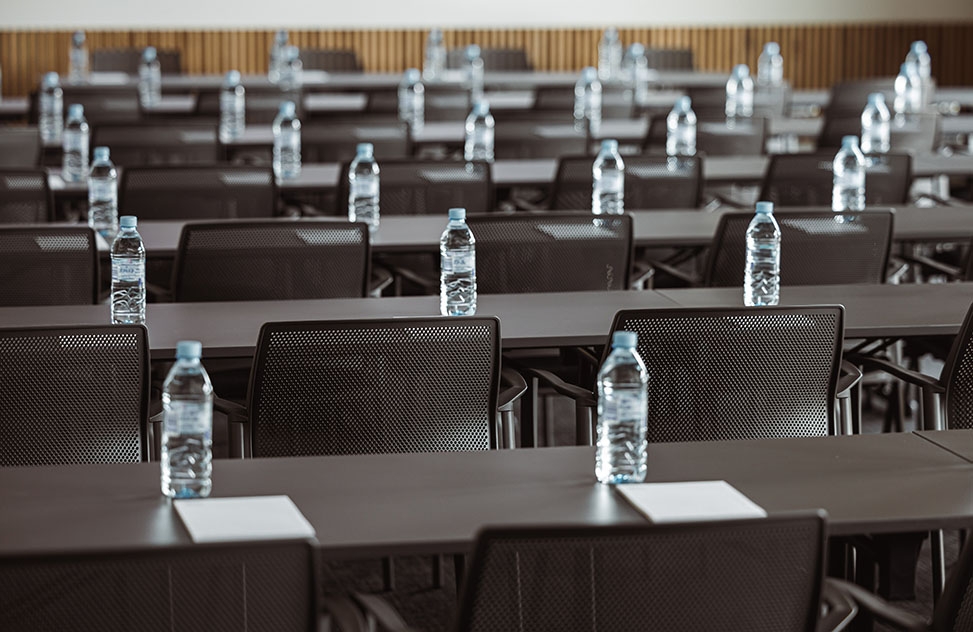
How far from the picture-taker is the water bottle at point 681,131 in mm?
8875

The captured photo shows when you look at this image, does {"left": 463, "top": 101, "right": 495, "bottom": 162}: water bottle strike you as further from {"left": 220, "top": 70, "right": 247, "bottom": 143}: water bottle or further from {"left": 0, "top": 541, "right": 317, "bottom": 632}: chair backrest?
{"left": 0, "top": 541, "right": 317, "bottom": 632}: chair backrest

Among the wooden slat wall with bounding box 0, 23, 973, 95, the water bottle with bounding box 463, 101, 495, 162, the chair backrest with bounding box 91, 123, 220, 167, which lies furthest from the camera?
the wooden slat wall with bounding box 0, 23, 973, 95

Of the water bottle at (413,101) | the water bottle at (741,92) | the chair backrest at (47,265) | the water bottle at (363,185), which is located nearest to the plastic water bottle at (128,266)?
the chair backrest at (47,265)

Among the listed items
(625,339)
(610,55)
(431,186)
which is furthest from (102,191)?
(610,55)

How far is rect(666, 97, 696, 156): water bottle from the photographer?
8875mm

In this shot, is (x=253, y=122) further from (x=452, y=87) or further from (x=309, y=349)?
(x=309, y=349)

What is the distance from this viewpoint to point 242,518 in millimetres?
2570

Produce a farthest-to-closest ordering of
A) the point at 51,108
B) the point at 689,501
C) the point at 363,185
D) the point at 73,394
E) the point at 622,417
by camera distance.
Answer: the point at 51,108 < the point at 363,185 < the point at 73,394 < the point at 622,417 < the point at 689,501

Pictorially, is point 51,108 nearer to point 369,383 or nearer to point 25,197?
point 25,197

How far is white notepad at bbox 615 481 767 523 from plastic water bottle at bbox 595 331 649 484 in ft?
0.32

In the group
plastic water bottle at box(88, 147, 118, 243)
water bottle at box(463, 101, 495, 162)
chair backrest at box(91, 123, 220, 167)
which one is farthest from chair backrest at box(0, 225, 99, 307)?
water bottle at box(463, 101, 495, 162)

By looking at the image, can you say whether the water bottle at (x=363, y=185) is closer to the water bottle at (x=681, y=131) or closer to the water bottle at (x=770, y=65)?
the water bottle at (x=681, y=131)

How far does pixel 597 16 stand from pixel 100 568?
16.0 m

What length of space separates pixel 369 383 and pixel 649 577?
139 centimetres
